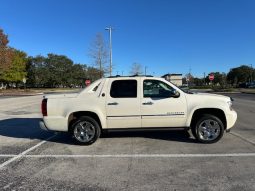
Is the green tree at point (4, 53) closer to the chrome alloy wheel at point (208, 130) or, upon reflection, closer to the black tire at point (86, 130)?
the black tire at point (86, 130)

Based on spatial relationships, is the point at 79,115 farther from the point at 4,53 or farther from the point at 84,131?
the point at 4,53

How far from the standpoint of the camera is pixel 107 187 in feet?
16.6

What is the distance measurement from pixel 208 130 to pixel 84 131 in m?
3.18

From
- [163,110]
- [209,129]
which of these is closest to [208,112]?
[209,129]

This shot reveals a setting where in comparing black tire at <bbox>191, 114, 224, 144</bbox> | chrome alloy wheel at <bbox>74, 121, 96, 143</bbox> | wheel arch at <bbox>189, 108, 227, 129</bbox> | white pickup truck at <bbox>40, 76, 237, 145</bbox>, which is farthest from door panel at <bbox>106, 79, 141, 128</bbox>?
black tire at <bbox>191, 114, 224, 144</bbox>

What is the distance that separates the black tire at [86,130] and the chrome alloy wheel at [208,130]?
2.61m

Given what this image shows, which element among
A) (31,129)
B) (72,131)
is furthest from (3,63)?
(72,131)

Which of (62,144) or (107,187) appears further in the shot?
(62,144)

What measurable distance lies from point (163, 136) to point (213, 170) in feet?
11.0

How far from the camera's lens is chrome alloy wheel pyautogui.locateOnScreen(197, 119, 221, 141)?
8.01 m

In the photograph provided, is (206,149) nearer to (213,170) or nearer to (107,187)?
(213,170)

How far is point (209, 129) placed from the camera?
8.03m

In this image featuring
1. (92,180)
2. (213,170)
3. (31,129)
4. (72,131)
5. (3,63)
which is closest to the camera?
(92,180)

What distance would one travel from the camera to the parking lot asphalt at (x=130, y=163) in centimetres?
519
